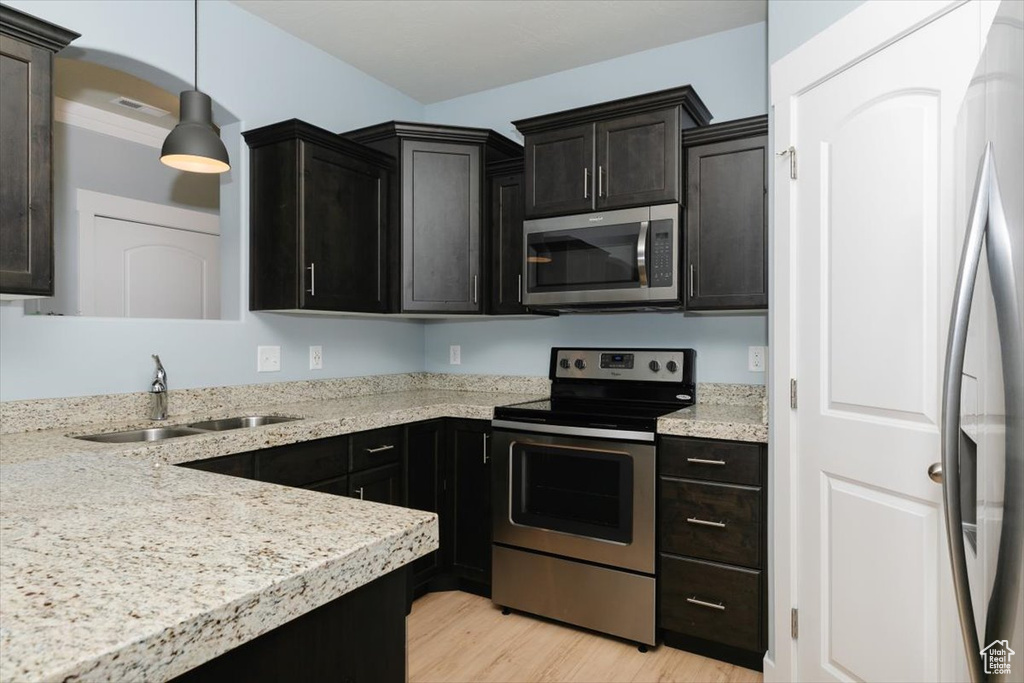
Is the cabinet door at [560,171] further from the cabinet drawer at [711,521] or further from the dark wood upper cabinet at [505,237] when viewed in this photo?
the cabinet drawer at [711,521]

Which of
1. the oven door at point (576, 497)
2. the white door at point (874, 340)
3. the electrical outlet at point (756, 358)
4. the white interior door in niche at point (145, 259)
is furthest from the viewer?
the white interior door in niche at point (145, 259)

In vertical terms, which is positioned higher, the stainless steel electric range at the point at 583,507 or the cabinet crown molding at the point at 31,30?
the cabinet crown molding at the point at 31,30

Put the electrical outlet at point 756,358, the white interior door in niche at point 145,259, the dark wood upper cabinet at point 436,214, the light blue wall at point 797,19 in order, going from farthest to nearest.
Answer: the white interior door in niche at point 145,259 → the dark wood upper cabinet at point 436,214 → the electrical outlet at point 756,358 → the light blue wall at point 797,19

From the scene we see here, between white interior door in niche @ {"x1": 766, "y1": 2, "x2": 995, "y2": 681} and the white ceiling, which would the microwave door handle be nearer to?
white interior door in niche @ {"x1": 766, "y1": 2, "x2": 995, "y2": 681}

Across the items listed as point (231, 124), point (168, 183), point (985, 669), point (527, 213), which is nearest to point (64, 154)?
point (168, 183)

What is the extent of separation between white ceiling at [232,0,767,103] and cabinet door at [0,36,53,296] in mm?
1204

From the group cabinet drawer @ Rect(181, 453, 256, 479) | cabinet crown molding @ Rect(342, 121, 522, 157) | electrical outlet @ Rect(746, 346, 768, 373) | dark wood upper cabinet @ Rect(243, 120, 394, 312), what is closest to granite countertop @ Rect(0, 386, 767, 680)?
Answer: cabinet drawer @ Rect(181, 453, 256, 479)

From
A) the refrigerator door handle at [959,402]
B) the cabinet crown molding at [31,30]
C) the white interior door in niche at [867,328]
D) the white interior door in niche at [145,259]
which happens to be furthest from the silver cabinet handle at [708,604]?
the white interior door in niche at [145,259]

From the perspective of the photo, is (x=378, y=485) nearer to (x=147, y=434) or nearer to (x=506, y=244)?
(x=147, y=434)

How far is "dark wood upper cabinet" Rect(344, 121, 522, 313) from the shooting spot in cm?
295

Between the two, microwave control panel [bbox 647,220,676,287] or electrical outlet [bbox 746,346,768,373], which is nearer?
microwave control panel [bbox 647,220,676,287]

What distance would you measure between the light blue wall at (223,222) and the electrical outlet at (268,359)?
0.10 feet

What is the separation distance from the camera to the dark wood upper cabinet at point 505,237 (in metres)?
2.99

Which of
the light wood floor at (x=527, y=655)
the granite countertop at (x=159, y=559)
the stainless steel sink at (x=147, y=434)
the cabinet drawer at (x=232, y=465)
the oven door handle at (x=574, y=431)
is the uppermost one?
the granite countertop at (x=159, y=559)
